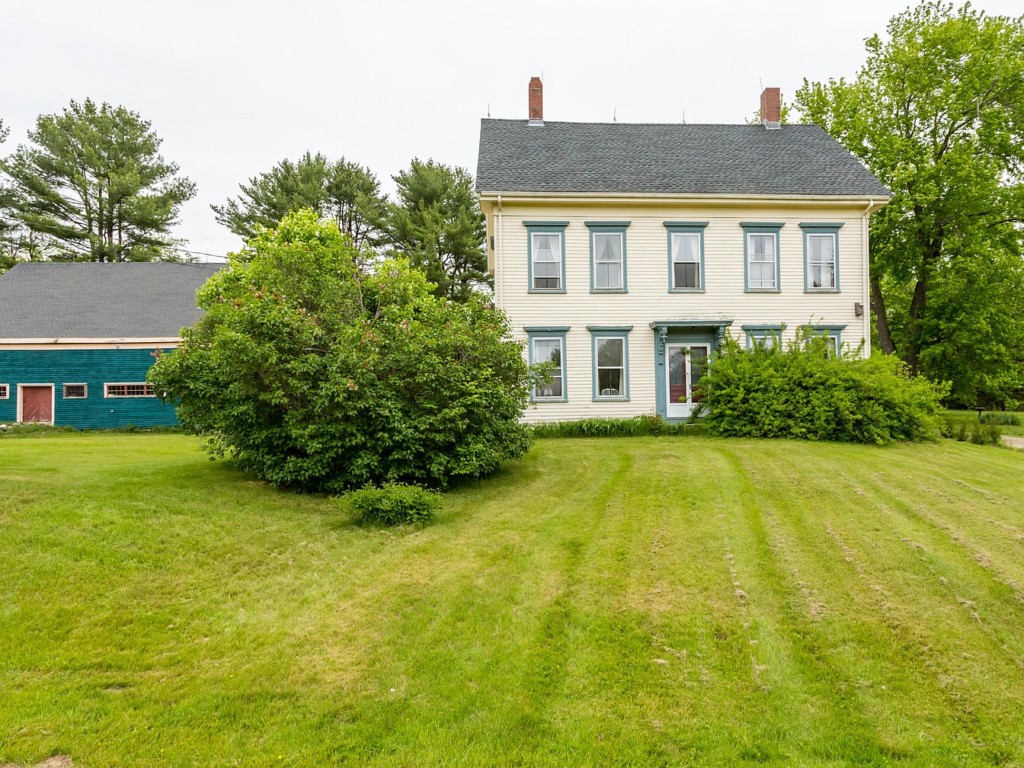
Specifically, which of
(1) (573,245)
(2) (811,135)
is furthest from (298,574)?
(2) (811,135)

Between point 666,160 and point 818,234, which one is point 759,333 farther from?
point 666,160

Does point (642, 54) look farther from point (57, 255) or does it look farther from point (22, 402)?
point (57, 255)

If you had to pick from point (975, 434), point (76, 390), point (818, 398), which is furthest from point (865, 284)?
point (76, 390)

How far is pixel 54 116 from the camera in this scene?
2998 cm

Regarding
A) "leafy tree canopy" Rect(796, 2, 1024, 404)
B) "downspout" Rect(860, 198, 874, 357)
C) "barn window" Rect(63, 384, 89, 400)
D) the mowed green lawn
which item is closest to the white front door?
"downspout" Rect(860, 198, 874, 357)

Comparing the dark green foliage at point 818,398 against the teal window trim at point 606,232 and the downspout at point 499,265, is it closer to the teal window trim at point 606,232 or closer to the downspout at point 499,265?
the teal window trim at point 606,232

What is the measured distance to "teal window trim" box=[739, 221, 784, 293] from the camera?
50.5 feet

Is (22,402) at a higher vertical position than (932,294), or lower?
lower

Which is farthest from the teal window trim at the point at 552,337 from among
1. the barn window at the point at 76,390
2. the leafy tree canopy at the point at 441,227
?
the barn window at the point at 76,390

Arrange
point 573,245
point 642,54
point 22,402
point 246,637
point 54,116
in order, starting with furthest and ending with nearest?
point 54,116 → point 642,54 → point 22,402 → point 573,245 → point 246,637

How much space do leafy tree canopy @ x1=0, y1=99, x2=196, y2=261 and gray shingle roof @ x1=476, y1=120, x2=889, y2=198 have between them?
23.9 metres

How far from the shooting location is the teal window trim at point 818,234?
15438 mm

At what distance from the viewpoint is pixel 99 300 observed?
21.8 meters

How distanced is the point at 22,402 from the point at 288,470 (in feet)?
61.3
